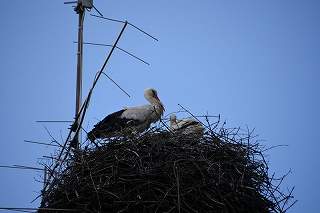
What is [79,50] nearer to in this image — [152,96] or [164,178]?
[164,178]

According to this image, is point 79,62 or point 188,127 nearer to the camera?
point 79,62

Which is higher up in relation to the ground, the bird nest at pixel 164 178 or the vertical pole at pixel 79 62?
the vertical pole at pixel 79 62

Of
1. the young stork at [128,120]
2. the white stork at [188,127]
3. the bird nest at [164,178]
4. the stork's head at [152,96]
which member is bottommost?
the bird nest at [164,178]

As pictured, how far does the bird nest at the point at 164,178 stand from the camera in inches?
160

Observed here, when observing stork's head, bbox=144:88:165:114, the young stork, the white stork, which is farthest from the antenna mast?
stork's head, bbox=144:88:165:114

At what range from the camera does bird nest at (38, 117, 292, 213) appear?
13.3 ft

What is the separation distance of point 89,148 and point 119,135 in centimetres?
33

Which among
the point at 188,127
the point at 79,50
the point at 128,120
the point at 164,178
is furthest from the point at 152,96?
the point at 164,178

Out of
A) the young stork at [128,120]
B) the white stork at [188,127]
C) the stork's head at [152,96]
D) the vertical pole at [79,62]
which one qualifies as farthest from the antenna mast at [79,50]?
the stork's head at [152,96]

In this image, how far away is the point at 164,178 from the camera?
13.8 feet

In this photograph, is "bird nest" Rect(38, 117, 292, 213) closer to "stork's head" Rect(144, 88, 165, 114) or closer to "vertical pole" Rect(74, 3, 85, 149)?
"vertical pole" Rect(74, 3, 85, 149)

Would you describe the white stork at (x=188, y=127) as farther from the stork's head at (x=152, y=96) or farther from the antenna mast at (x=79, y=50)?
the antenna mast at (x=79, y=50)

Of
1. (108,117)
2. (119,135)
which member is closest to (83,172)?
(119,135)

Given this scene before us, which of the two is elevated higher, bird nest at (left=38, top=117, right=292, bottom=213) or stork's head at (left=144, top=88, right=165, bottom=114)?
stork's head at (left=144, top=88, right=165, bottom=114)
